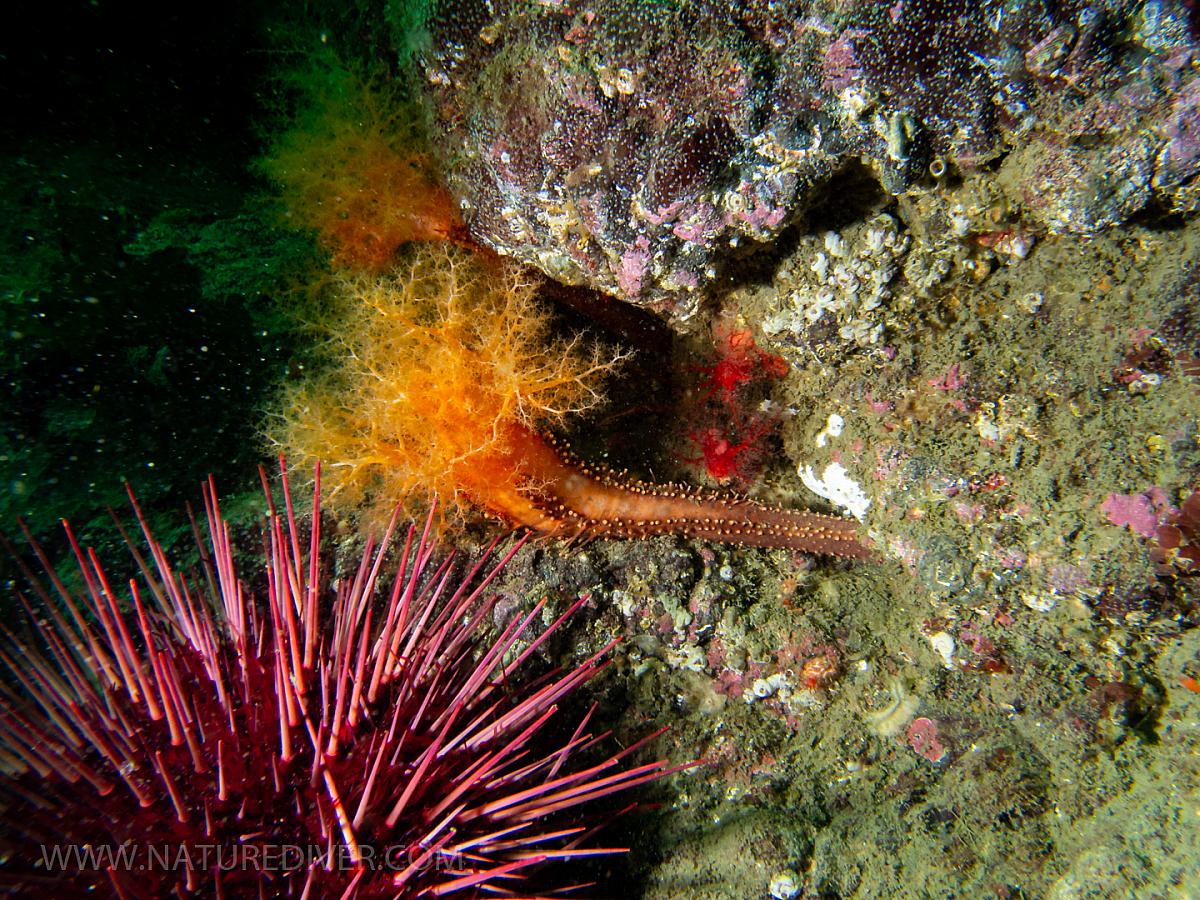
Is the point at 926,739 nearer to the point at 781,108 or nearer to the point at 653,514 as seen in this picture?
the point at 653,514

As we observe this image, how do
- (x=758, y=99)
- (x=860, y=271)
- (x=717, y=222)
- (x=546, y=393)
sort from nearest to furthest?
(x=758, y=99)
(x=717, y=222)
(x=860, y=271)
(x=546, y=393)

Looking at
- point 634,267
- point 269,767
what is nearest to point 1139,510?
point 634,267

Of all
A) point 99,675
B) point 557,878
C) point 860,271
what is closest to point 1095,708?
point 860,271

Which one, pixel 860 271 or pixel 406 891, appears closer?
pixel 406 891

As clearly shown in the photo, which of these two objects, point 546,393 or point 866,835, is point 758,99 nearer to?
point 546,393

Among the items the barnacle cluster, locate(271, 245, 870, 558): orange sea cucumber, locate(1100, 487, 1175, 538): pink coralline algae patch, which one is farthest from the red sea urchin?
locate(1100, 487, 1175, 538): pink coralline algae patch

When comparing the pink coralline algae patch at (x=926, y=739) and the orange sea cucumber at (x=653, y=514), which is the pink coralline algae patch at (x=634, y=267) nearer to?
the orange sea cucumber at (x=653, y=514)
